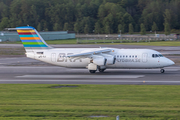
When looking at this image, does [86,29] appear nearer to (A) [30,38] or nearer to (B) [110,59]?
(A) [30,38]

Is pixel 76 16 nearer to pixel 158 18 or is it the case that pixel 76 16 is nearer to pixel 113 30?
pixel 113 30

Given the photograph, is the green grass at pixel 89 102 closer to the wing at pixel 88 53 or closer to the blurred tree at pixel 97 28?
the wing at pixel 88 53

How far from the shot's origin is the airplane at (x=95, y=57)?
1170 inches

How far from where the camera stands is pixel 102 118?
12727 millimetres

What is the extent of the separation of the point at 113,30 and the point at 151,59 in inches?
5128

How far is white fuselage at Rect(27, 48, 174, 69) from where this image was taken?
29844 millimetres

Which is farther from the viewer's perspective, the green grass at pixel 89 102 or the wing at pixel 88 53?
the wing at pixel 88 53

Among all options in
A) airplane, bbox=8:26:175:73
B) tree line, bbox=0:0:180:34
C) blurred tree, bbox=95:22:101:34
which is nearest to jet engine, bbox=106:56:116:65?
airplane, bbox=8:26:175:73

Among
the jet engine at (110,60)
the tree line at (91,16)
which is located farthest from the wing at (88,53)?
the tree line at (91,16)

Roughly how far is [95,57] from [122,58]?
316cm

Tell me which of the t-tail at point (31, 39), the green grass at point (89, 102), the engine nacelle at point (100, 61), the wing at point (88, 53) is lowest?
the green grass at point (89, 102)

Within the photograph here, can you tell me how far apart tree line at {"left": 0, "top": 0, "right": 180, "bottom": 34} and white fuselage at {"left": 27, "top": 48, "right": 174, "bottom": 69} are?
121187mm

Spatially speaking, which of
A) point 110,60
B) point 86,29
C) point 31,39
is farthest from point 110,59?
point 86,29

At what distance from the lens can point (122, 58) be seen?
30062 mm
